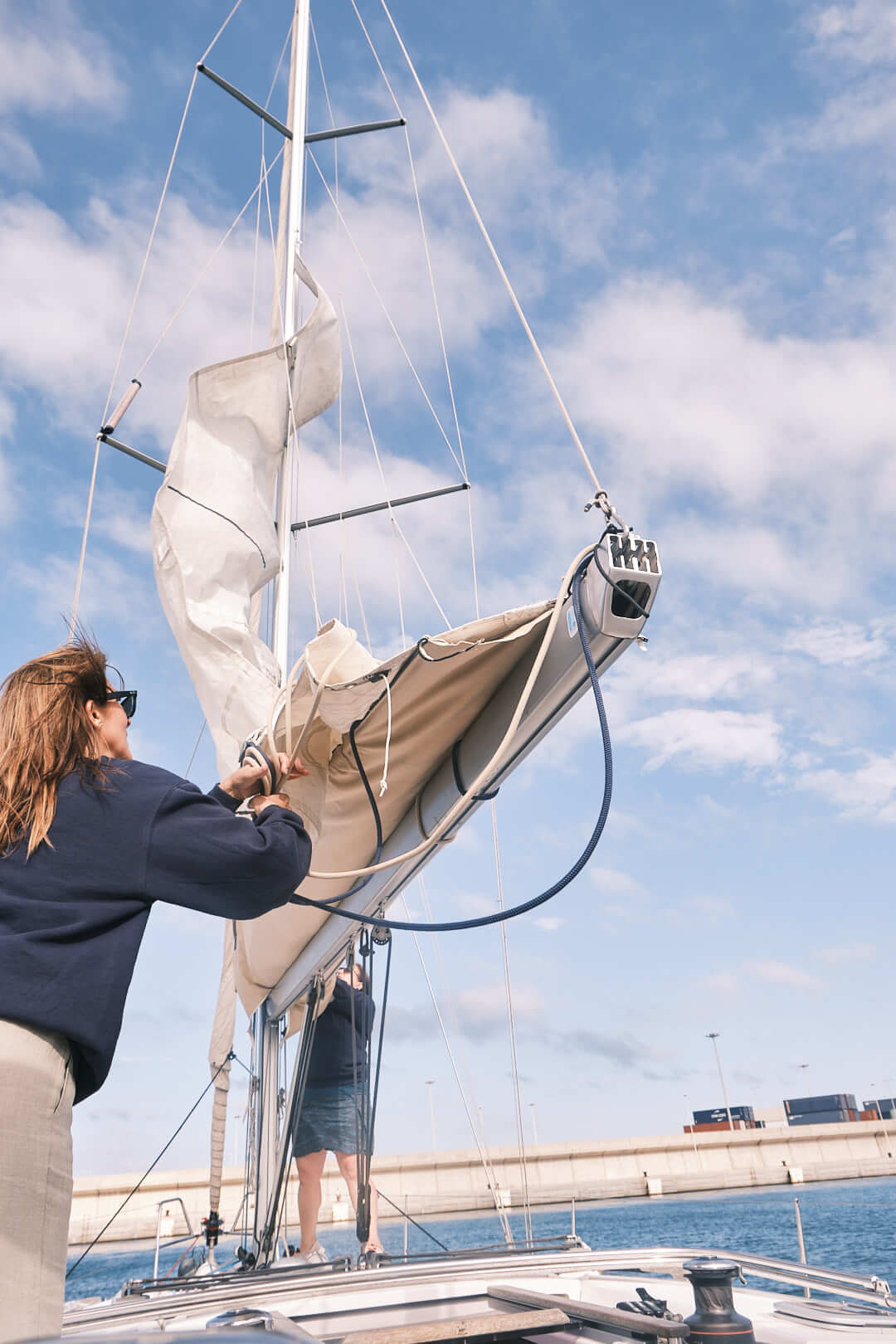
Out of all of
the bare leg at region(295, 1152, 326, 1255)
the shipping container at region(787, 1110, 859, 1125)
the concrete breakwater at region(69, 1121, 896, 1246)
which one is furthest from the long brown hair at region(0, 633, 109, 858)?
the shipping container at region(787, 1110, 859, 1125)

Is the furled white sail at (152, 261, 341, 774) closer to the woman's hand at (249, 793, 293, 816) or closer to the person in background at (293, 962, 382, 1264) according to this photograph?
the person in background at (293, 962, 382, 1264)

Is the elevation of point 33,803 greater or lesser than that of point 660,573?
lesser

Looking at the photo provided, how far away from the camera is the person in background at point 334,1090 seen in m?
5.17

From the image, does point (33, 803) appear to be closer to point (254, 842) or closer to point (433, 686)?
point (254, 842)

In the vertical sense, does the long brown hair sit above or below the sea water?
above

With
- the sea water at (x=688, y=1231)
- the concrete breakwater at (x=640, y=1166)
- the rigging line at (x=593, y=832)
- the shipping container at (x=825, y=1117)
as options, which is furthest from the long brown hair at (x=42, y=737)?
the shipping container at (x=825, y=1117)

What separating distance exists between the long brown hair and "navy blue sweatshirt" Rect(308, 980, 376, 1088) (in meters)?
4.04

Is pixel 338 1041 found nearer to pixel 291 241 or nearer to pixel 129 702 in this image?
pixel 129 702

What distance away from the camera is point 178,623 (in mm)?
4449

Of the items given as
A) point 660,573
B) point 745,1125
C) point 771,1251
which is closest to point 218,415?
point 660,573

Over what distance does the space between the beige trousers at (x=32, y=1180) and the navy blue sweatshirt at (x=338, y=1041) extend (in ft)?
13.5

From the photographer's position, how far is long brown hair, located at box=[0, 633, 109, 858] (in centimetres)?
139

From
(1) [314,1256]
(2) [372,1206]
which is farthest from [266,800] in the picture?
(2) [372,1206]

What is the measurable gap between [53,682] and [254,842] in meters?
0.49
